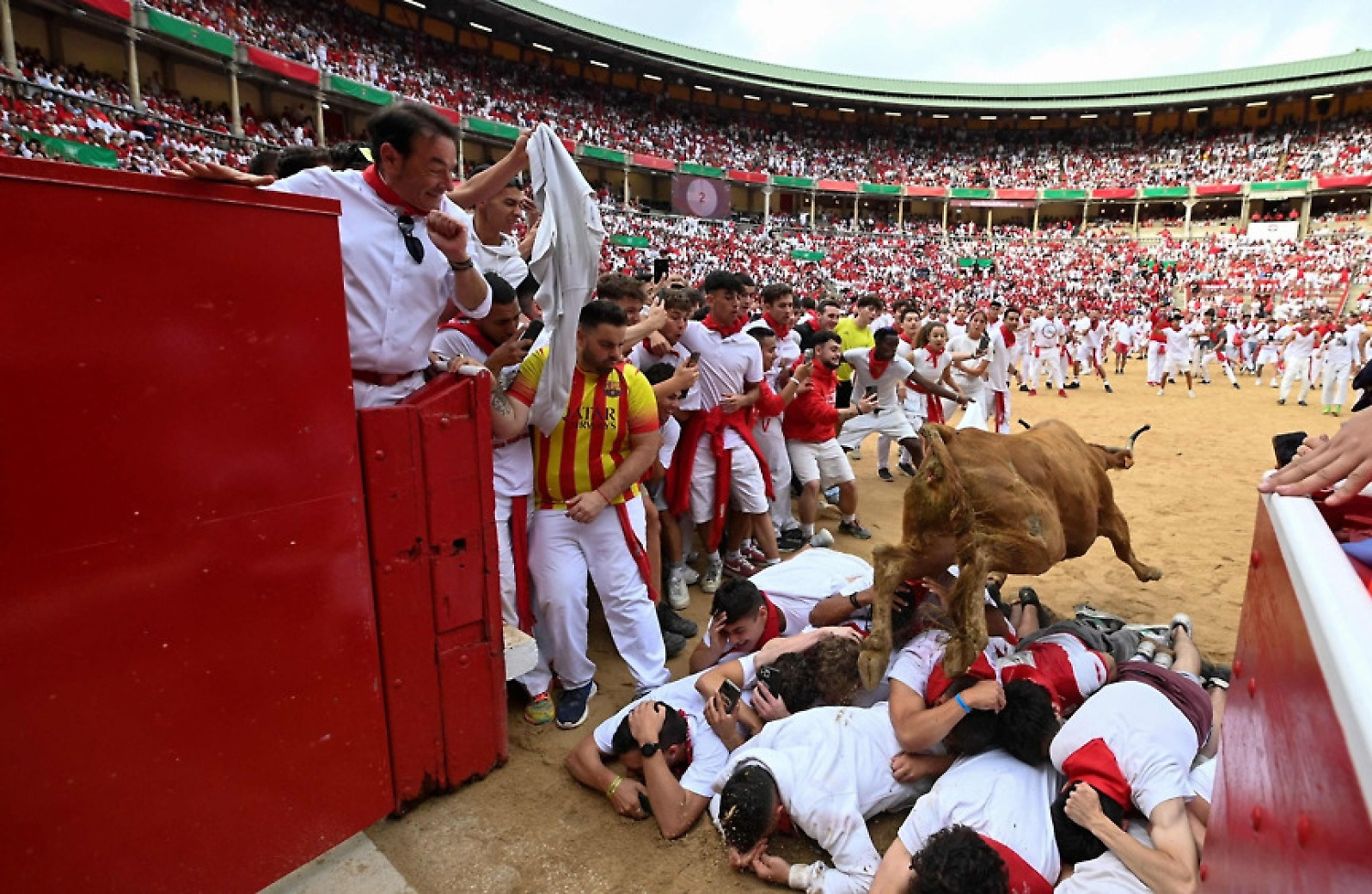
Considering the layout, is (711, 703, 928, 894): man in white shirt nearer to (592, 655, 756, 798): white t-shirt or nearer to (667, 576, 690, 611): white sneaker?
(592, 655, 756, 798): white t-shirt

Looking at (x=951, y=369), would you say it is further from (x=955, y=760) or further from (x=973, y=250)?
(x=973, y=250)

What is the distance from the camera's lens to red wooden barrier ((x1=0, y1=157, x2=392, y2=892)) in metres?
1.77

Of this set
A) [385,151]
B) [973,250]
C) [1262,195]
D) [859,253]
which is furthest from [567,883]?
[1262,195]

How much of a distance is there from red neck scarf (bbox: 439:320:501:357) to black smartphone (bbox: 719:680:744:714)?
6.52ft

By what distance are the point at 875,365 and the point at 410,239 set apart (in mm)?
5298

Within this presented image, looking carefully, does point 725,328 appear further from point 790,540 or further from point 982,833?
point 982,833

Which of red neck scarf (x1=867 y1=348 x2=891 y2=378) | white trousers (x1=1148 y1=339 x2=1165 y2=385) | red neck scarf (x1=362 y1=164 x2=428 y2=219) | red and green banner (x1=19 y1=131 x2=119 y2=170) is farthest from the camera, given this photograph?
white trousers (x1=1148 y1=339 x2=1165 y2=385)

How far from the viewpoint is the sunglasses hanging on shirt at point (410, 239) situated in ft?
9.14

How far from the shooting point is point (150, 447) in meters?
1.95

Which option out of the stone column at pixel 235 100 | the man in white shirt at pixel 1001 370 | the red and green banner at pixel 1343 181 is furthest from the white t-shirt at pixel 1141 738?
the red and green banner at pixel 1343 181

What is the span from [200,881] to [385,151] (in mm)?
2487

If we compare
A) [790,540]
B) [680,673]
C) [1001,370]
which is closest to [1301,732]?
[680,673]

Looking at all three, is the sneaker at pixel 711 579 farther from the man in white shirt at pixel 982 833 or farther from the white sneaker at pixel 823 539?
the man in white shirt at pixel 982 833

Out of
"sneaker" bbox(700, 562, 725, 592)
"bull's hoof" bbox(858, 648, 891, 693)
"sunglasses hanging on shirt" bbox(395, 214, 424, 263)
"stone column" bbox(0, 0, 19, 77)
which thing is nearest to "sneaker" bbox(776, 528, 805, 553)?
"sneaker" bbox(700, 562, 725, 592)
